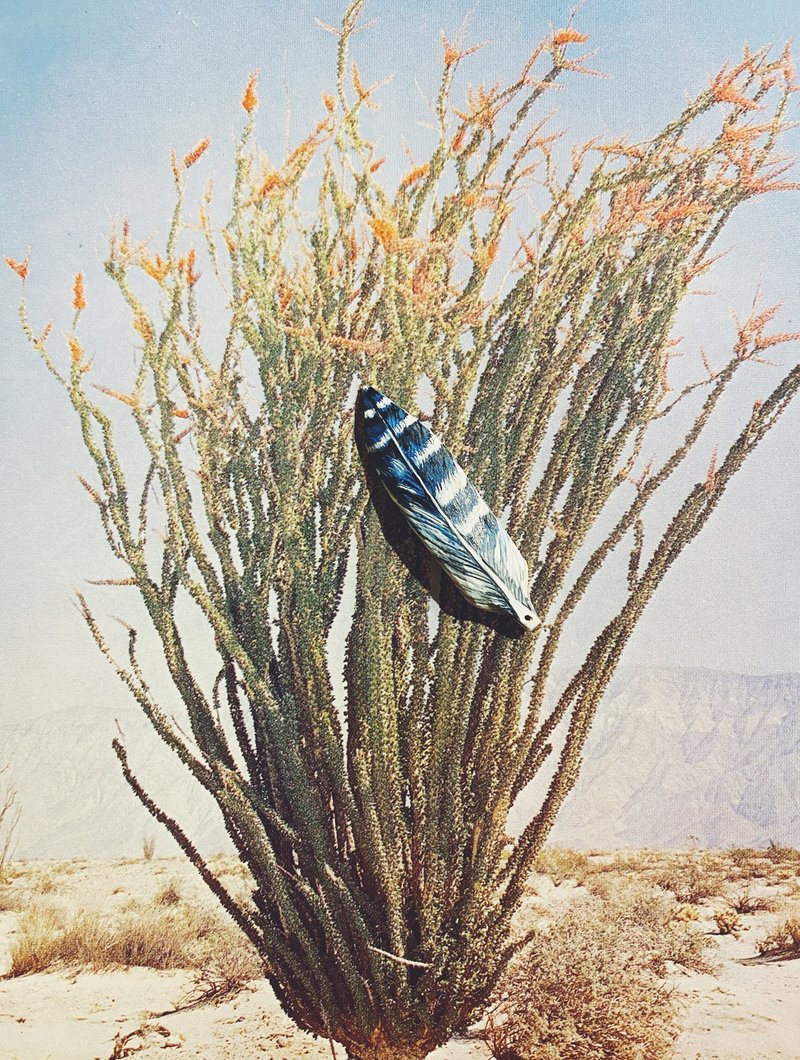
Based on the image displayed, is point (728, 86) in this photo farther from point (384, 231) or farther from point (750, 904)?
point (750, 904)

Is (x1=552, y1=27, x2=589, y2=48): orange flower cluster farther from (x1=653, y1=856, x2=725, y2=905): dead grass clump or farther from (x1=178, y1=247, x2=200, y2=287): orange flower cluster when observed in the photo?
(x1=653, y1=856, x2=725, y2=905): dead grass clump

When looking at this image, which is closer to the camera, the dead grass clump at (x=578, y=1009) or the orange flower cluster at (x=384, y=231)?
the orange flower cluster at (x=384, y=231)

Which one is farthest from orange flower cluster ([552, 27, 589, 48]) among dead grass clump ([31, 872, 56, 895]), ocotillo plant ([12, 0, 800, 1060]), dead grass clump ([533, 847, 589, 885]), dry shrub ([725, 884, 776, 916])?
dead grass clump ([31, 872, 56, 895])

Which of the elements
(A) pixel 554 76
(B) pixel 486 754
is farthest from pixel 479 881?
(A) pixel 554 76

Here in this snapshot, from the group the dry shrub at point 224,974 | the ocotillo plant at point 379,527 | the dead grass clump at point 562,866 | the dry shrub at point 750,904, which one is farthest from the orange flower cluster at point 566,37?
the dead grass clump at point 562,866

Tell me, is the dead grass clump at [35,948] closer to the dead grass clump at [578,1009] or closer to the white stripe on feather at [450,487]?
the dead grass clump at [578,1009]

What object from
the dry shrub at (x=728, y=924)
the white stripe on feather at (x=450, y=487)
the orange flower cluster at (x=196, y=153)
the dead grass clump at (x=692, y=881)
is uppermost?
the orange flower cluster at (x=196, y=153)
